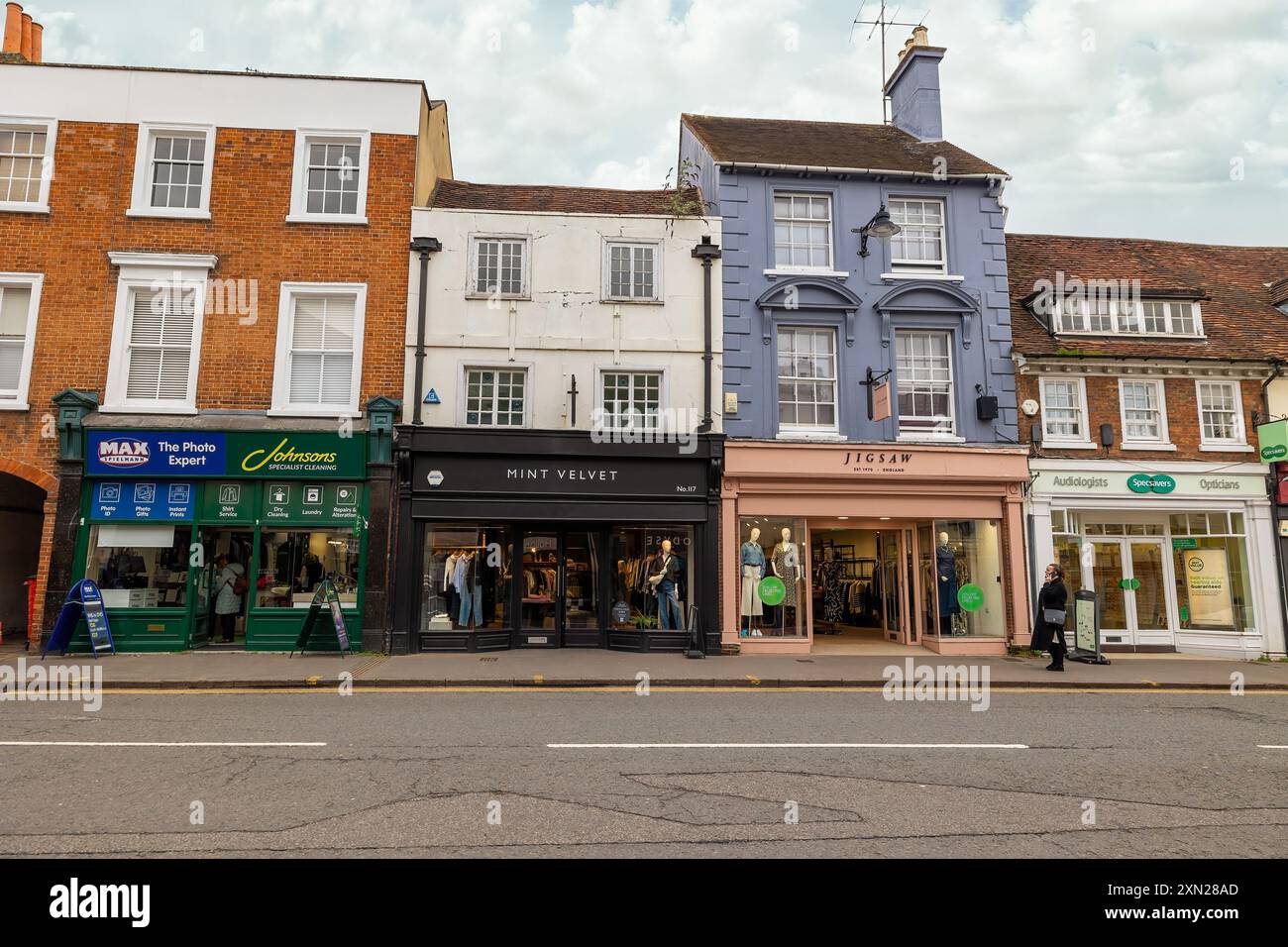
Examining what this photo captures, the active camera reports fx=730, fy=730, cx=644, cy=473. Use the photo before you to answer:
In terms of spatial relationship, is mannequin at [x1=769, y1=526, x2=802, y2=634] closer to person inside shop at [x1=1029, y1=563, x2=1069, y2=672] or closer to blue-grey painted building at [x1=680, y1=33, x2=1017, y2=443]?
blue-grey painted building at [x1=680, y1=33, x2=1017, y2=443]

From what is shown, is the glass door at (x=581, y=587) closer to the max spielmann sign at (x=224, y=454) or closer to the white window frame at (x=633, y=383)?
the white window frame at (x=633, y=383)

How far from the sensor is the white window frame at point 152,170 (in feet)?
47.1

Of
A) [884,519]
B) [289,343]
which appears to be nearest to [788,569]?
[884,519]

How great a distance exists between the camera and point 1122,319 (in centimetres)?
1647

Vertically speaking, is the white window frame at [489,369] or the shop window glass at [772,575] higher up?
the white window frame at [489,369]

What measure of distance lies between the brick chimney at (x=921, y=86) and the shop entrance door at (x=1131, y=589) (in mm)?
10675

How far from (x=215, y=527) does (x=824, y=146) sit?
15.5 meters

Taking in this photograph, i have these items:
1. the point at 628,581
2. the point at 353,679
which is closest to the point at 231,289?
the point at 353,679

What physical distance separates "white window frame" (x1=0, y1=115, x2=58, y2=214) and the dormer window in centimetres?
2099

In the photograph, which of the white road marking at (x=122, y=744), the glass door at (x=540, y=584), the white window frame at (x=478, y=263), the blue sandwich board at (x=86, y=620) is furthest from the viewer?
the white window frame at (x=478, y=263)

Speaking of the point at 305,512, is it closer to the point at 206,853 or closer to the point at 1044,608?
the point at 206,853

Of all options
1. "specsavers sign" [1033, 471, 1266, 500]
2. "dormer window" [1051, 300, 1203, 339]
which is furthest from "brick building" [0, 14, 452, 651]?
"dormer window" [1051, 300, 1203, 339]

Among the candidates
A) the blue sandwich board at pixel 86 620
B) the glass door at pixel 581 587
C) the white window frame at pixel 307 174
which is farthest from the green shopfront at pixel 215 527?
the white window frame at pixel 307 174

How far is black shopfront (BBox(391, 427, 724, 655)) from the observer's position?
1384 cm
